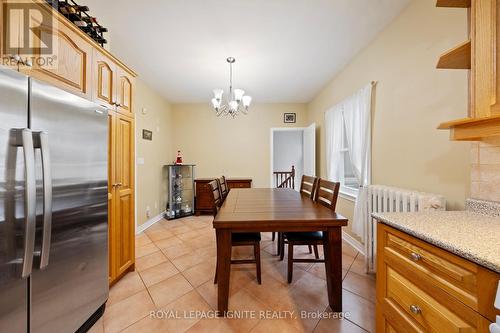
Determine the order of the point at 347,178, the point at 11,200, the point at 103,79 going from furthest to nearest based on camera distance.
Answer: the point at 347,178 < the point at 103,79 < the point at 11,200

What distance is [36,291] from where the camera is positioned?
0.96 metres

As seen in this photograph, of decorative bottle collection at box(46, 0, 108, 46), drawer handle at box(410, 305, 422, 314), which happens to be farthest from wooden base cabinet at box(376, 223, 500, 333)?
decorative bottle collection at box(46, 0, 108, 46)

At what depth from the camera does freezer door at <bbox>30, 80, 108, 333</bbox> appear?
0.95 metres

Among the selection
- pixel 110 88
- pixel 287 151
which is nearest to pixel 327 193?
pixel 110 88

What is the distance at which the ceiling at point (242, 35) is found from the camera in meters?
1.69

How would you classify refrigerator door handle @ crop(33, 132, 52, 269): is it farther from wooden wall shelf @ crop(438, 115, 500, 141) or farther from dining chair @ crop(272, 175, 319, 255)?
wooden wall shelf @ crop(438, 115, 500, 141)

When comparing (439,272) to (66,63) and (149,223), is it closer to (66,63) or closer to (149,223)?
(66,63)

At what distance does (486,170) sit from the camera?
1.12 meters

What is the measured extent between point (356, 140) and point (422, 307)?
2036mm

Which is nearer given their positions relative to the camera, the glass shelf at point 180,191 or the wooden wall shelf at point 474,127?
the wooden wall shelf at point 474,127

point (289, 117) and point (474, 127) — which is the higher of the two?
point (289, 117)

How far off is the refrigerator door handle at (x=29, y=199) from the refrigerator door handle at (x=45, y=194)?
0.03 m

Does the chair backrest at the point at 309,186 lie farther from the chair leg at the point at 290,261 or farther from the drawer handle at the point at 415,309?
the drawer handle at the point at 415,309

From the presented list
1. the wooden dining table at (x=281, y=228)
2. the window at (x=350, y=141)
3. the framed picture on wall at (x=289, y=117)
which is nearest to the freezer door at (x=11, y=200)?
the wooden dining table at (x=281, y=228)
